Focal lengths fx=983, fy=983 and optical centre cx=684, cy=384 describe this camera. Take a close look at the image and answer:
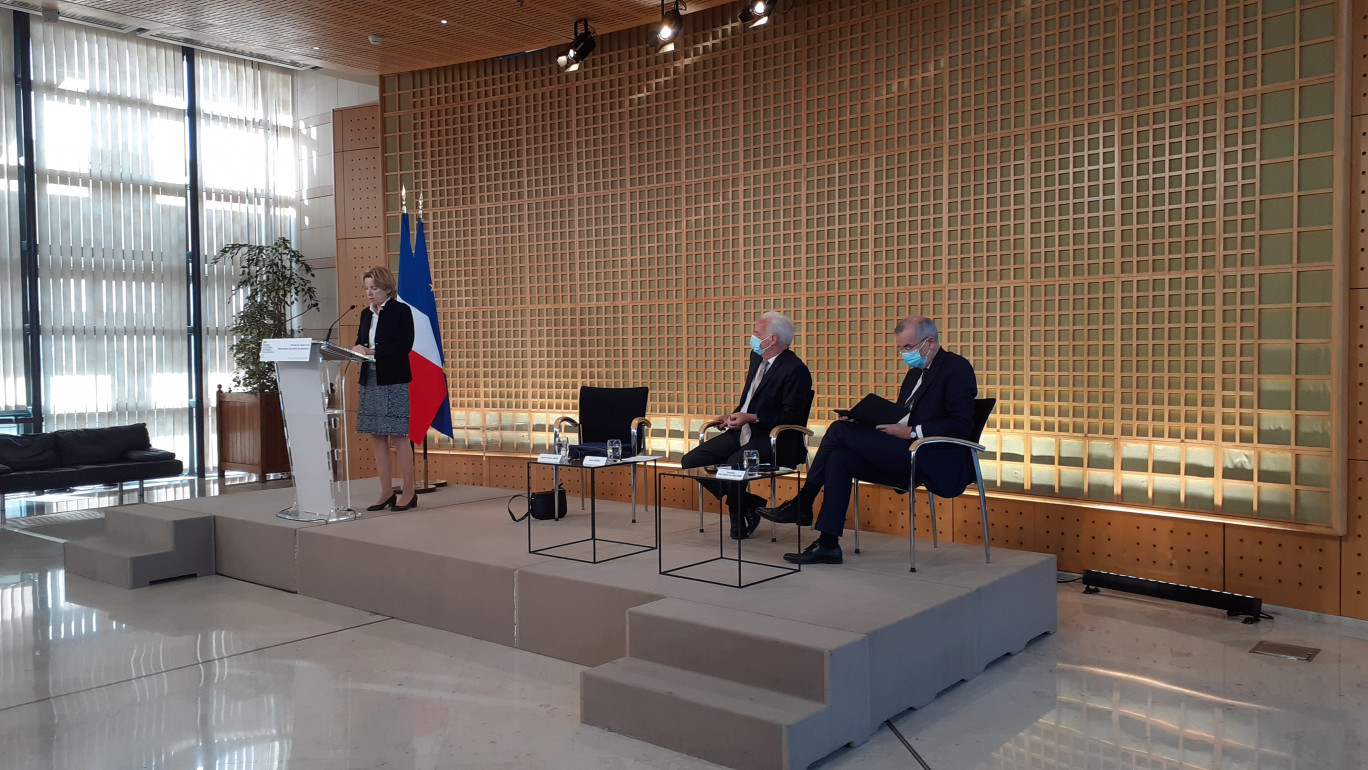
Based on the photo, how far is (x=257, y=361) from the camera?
9.65 meters

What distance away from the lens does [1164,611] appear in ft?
15.8

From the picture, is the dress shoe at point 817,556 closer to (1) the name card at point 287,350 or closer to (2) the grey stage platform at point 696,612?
(2) the grey stage platform at point 696,612

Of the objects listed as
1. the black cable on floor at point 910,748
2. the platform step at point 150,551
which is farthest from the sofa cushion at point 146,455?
the black cable on floor at point 910,748

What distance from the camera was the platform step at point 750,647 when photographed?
10.3 ft

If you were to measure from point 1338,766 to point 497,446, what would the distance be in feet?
20.6

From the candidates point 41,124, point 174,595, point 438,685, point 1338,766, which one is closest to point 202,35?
point 41,124

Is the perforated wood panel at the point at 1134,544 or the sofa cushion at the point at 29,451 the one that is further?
the sofa cushion at the point at 29,451

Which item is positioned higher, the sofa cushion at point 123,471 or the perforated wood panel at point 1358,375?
the perforated wood panel at point 1358,375

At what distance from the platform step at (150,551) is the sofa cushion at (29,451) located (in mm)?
2233

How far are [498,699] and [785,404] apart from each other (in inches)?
89.8

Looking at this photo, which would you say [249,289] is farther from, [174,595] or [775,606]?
[775,606]

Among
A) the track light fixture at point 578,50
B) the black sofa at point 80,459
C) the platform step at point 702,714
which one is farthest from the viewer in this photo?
the black sofa at point 80,459

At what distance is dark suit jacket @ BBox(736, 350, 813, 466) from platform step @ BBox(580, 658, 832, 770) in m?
1.95

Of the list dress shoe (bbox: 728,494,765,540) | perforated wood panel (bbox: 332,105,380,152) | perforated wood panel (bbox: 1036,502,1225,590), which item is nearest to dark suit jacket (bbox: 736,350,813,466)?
dress shoe (bbox: 728,494,765,540)
